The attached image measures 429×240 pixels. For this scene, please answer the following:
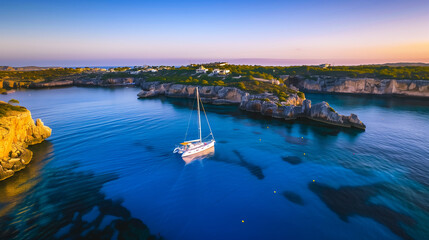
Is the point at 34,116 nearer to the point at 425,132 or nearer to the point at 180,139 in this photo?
the point at 180,139

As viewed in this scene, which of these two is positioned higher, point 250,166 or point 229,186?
point 250,166

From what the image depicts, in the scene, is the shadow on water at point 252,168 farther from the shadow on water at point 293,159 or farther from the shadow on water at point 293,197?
the shadow on water at point 293,159

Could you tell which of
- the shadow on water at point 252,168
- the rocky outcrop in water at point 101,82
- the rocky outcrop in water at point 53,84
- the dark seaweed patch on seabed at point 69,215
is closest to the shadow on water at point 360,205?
the shadow on water at point 252,168

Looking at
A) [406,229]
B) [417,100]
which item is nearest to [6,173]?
[406,229]

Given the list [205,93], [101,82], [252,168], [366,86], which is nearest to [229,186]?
[252,168]

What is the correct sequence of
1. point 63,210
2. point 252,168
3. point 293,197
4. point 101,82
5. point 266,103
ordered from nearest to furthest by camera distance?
point 63,210 → point 293,197 → point 252,168 → point 266,103 → point 101,82

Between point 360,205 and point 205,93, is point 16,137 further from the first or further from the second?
point 205,93

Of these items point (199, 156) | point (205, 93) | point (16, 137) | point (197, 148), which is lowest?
point (199, 156)
